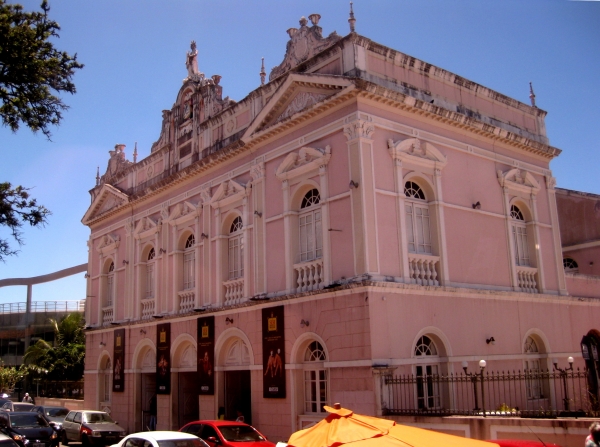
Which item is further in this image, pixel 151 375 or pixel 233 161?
pixel 151 375

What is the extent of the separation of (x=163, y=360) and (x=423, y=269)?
11.0 m

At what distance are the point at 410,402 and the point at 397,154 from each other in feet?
21.0

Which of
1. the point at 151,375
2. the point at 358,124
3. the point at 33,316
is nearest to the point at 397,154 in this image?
the point at 358,124

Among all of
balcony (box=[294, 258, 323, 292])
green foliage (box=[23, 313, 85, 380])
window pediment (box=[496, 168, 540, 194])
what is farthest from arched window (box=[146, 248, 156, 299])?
window pediment (box=[496, 168, 540, 194])

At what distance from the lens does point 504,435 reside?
41.5 feet

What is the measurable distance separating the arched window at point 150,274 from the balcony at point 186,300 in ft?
8.92

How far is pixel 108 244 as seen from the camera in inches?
1139

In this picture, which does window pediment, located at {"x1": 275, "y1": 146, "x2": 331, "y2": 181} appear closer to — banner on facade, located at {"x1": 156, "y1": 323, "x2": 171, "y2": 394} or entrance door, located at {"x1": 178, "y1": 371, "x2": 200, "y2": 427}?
banner on facade, located at {"x1": 156, "y1": 323, "x2": 171, "y2": 394}

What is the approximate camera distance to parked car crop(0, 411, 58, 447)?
1784 centimetres

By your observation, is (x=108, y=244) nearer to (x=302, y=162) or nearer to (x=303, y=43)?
(x=302, y=162)

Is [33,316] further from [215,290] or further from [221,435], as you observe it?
[221,435]

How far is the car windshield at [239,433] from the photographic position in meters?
14.6

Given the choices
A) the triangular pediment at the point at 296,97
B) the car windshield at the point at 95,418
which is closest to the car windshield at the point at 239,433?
the triangular pediment at the point at 296,97

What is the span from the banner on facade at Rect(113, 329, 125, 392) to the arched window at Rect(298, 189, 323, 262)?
1150 centimetres
